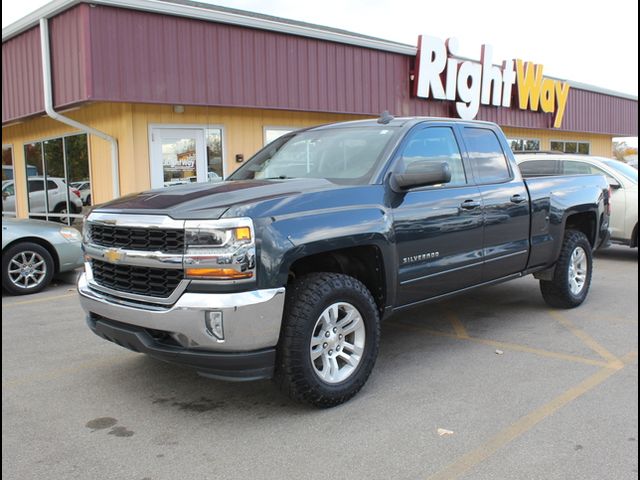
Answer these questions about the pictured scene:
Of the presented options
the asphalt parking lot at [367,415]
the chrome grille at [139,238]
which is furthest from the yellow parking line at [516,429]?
the chrome grille at [139,238]

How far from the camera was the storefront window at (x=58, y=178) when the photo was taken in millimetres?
11945

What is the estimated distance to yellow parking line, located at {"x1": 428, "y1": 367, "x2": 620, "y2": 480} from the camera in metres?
3.17

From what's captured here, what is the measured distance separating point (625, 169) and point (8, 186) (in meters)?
14.0

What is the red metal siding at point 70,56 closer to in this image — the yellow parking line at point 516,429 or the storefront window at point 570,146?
the yellow parking line at point 516,429

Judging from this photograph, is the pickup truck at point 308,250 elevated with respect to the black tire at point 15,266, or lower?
elevated

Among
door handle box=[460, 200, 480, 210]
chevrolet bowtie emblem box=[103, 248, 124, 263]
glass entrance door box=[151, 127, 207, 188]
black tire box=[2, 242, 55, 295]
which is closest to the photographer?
chevrolet bowtie emblem box=[103, 248, 124, 263]

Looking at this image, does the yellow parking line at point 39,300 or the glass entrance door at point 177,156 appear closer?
the yellow parking line at point 39,300

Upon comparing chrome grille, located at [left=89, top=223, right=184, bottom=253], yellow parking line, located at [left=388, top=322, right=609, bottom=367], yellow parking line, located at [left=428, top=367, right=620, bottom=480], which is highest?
chrome grille, located at [left=89, top=223, right=184, bottom=253]

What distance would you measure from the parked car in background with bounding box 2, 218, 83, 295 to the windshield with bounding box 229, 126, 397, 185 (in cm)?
409

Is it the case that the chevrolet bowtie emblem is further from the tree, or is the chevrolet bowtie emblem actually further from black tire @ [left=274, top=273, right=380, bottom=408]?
the tree

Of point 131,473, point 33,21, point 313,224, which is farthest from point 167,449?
point 33,21

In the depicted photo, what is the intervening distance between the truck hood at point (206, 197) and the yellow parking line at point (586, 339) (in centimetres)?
277

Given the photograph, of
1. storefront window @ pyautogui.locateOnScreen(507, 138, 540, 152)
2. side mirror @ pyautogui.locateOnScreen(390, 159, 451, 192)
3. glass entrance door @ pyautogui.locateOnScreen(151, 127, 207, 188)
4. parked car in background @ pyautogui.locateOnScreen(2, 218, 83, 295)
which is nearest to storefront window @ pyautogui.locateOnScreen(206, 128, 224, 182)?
glass entrance door @ pyautogui.locateOnScreen(151, 127, 207, 188)

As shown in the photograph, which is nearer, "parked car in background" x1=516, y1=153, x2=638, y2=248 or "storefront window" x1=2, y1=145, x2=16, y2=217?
"parked car in background" x1=516, y1=153, x2=638, y2=248
